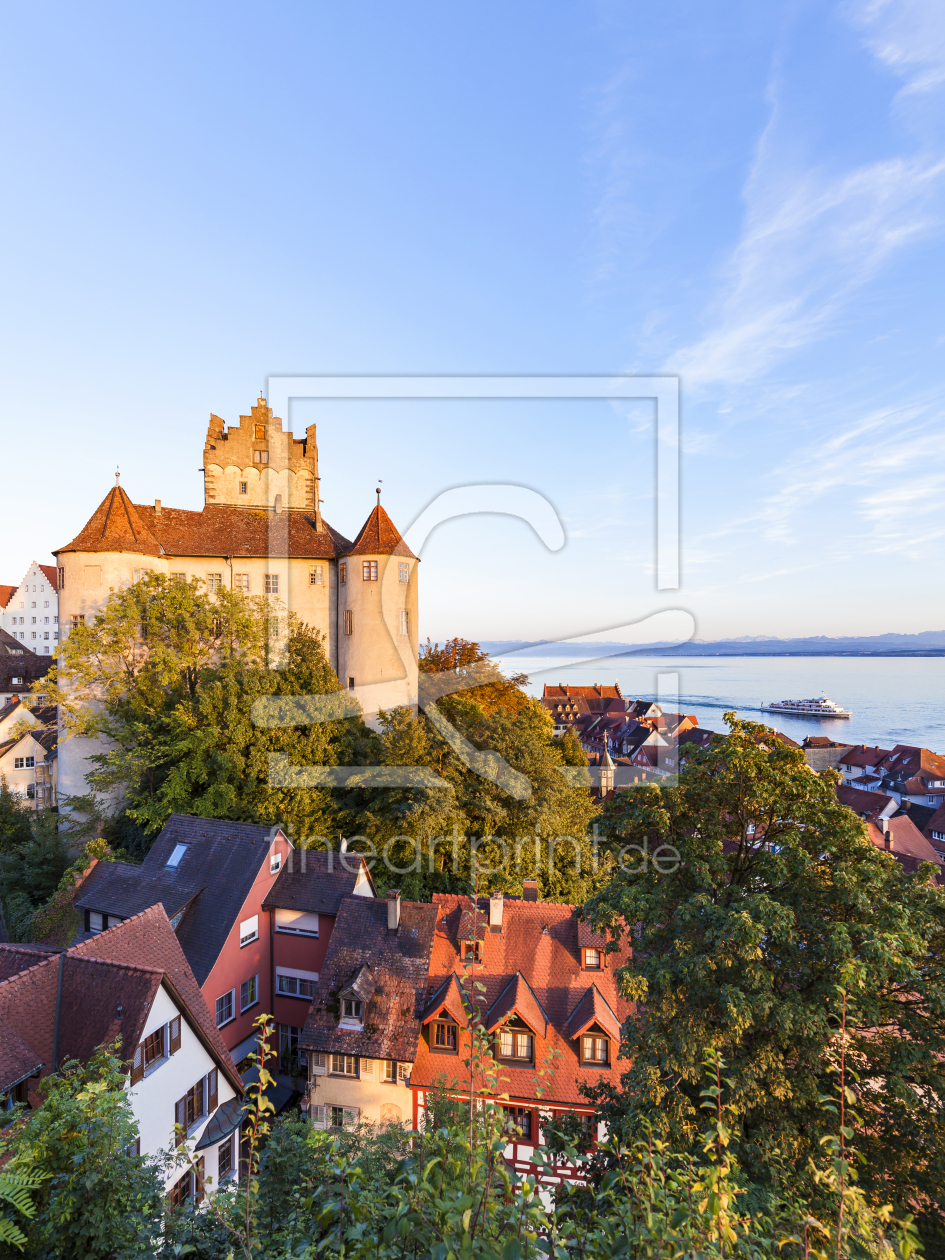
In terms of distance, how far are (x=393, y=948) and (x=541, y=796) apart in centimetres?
833

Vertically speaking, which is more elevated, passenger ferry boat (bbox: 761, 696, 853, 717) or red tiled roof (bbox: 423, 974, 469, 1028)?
red tiled roof (bbox: 423, 974, 469, 1028)

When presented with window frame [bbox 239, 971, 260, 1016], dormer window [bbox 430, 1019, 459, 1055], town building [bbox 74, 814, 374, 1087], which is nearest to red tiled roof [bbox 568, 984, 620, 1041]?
dormer window [bbox 430, 1019, 459, 1055]

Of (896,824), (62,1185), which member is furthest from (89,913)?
(896,824)

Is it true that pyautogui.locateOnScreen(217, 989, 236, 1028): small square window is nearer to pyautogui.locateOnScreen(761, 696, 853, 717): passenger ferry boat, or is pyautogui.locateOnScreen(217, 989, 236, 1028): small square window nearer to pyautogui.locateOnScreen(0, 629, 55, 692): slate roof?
pyautogui.locateOnScreen(0, 629, 55, 692): slate roof

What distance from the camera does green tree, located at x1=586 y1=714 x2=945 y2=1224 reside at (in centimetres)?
827

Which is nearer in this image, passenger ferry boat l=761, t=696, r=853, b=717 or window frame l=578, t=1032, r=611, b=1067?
window frame l=578, t=1032, r=611, b=1067

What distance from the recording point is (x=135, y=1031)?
10.3 metres

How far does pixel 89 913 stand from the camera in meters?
18.0

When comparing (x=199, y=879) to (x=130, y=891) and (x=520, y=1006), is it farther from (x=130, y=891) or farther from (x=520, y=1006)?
(x=520, y=1006)

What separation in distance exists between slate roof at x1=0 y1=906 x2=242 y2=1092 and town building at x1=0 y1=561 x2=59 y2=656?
67.4 metres

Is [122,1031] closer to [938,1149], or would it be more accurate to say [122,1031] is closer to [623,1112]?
[623,1112]

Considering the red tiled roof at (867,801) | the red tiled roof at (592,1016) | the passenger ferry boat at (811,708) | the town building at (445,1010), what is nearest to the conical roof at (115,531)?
the town building at (445,1010)

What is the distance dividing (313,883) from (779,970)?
14.1 m

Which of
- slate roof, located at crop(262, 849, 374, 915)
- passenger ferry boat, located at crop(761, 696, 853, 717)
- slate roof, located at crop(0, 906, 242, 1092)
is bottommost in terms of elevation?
passenger ferry boat, located at crop(761, 696, 853, 717)
